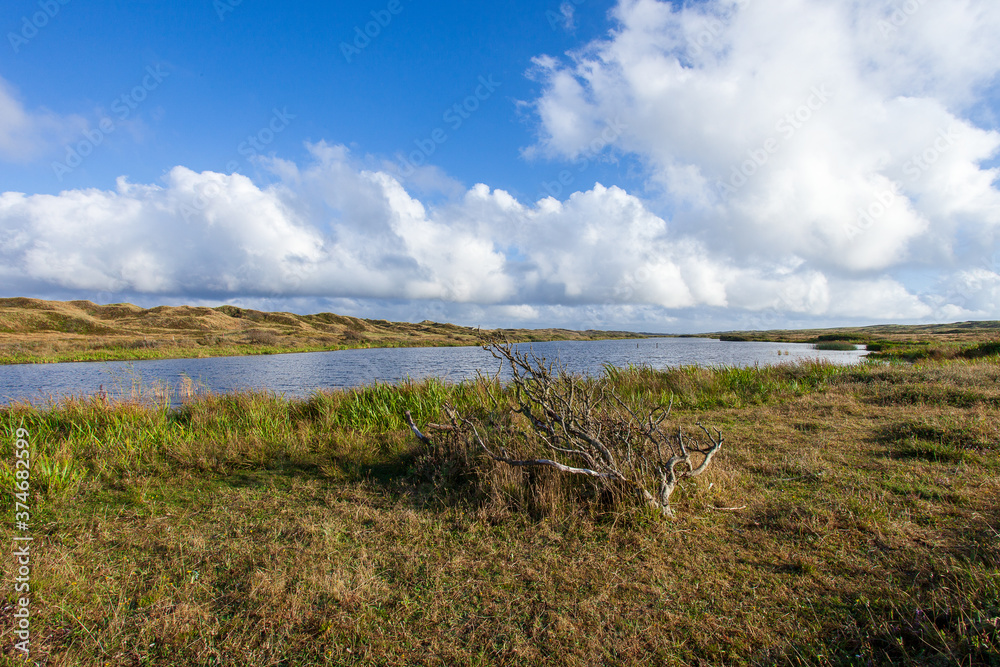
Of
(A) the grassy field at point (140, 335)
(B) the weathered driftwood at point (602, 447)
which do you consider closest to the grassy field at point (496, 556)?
(B) the weathered driftwood at point (602, 447)

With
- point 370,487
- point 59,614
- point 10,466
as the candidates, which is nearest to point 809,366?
point 370,487

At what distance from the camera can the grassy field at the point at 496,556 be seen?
8.50ft

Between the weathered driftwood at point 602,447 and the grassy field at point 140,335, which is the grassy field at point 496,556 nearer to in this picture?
the weathered driftwood at point 602,447

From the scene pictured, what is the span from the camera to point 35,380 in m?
20.4

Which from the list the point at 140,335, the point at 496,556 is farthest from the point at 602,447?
the point at 140,335

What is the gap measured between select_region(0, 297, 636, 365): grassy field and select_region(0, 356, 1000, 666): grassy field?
2224 centimetres

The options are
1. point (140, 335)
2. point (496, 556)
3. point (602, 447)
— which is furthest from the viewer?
point (140, 335)

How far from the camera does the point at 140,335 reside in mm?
53156

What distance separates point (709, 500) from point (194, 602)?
15.6 ft

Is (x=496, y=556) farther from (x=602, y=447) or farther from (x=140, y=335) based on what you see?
(x=140, y=335)

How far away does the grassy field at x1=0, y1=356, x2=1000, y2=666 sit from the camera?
2.59 metres

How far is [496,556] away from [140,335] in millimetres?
67215

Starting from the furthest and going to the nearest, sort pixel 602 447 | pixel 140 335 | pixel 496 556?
pixel 140 335 → pixel 602 447 → pixel 496 556

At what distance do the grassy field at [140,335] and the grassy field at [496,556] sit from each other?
22.2 metres
